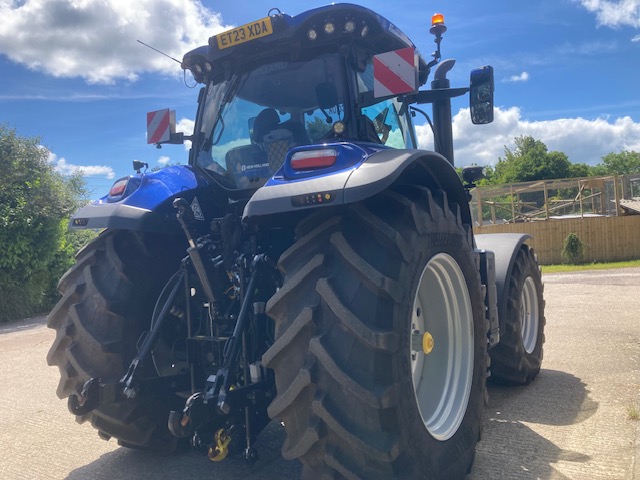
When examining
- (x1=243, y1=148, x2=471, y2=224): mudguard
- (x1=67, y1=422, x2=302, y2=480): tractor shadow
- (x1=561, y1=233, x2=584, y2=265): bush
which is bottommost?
(x1=561, y1=233, x2=584, y2=265): bush

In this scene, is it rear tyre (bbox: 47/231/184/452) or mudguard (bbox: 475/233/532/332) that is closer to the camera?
rear tyre (bbox: 47/231/184/452)

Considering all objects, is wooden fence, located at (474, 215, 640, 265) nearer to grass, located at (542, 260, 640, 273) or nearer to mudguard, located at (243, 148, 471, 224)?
grass, located at (542, 260, 640, 273)

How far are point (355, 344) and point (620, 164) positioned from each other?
247ft

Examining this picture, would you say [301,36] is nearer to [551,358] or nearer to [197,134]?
[197,134]

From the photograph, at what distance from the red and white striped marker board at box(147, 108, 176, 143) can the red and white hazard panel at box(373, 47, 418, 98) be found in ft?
5.55

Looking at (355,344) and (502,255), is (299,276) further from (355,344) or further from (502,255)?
(502,255)

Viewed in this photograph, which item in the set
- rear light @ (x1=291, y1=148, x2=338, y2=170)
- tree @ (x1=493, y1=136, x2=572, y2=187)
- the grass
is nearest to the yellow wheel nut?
rear light @ (x1=291, y1=148, x2=338, y2=170)

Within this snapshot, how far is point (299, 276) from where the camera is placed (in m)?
2.21

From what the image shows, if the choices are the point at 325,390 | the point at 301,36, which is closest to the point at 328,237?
the point at 325,390

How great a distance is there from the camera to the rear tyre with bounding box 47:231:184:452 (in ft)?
9.82

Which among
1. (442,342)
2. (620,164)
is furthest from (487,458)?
(620,164)

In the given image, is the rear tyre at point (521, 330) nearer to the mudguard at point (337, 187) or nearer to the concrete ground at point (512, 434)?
the concrete ground at point (512, 434)

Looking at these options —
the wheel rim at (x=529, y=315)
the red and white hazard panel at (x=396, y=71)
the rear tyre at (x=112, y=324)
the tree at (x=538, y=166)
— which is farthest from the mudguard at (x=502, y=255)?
the tree at (x=538, y=166)

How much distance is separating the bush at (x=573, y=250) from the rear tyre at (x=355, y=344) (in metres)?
20.4
